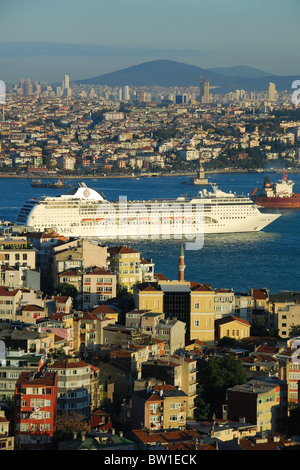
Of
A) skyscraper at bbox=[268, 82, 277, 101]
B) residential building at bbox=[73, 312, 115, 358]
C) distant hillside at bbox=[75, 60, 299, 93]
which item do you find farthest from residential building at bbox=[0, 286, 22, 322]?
distant hillside at bbox=[75, 60, 299, 93]

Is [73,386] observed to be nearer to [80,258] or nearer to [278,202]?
[80,258]

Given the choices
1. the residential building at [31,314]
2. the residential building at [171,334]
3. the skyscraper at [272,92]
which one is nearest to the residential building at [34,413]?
the residential building at [171,334]

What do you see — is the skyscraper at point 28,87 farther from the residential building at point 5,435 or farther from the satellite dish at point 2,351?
the residential building at point 5,435

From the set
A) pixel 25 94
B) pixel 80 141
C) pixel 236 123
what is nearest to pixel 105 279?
pixel 80 141

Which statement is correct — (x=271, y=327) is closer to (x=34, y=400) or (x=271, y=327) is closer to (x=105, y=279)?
(x=105, y=279)

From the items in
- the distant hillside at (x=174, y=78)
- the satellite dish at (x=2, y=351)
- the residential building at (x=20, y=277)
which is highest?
the distant hillside at (x=174, y=78)

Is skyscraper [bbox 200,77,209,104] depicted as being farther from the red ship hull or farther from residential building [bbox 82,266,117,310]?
residential building [bbox 82,266,117,310]
